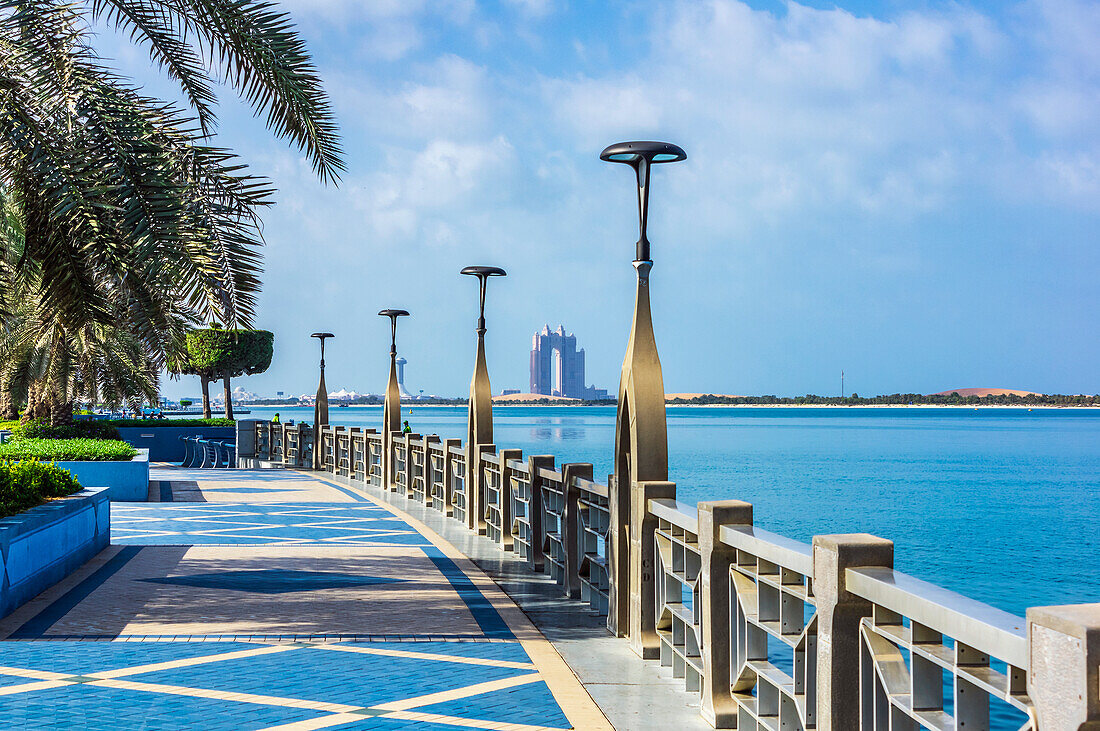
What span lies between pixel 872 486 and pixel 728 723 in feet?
135

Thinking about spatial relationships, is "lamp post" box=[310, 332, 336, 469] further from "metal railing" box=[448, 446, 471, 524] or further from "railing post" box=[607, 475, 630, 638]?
"railing post" box=[607, 475, 630, 638]

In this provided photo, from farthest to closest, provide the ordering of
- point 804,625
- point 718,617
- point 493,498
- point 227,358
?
point 227,358 < point 493,498 < point 718,617 < point 804,625

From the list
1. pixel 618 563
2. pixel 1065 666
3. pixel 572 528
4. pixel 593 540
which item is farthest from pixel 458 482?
pixel 1065 666

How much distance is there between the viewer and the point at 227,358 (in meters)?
45.9

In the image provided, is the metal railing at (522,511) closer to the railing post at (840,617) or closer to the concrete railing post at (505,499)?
the concrete railing post at (505,499)

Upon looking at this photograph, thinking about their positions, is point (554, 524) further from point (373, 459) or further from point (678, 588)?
point (373, 459)

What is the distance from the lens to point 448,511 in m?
15.3

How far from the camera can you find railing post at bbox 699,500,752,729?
17.1 ft

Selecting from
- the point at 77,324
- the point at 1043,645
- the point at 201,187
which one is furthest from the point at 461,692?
the point at 77,324

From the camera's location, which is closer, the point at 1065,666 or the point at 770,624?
the point at 1065,666

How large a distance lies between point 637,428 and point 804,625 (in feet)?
8.70

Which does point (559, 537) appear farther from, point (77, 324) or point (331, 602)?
point (77, 324)

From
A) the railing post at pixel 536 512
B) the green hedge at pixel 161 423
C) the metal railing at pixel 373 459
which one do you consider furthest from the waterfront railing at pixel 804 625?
the green hedge at pixel 161 423

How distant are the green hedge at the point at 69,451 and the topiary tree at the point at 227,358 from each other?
26251 millimetres
